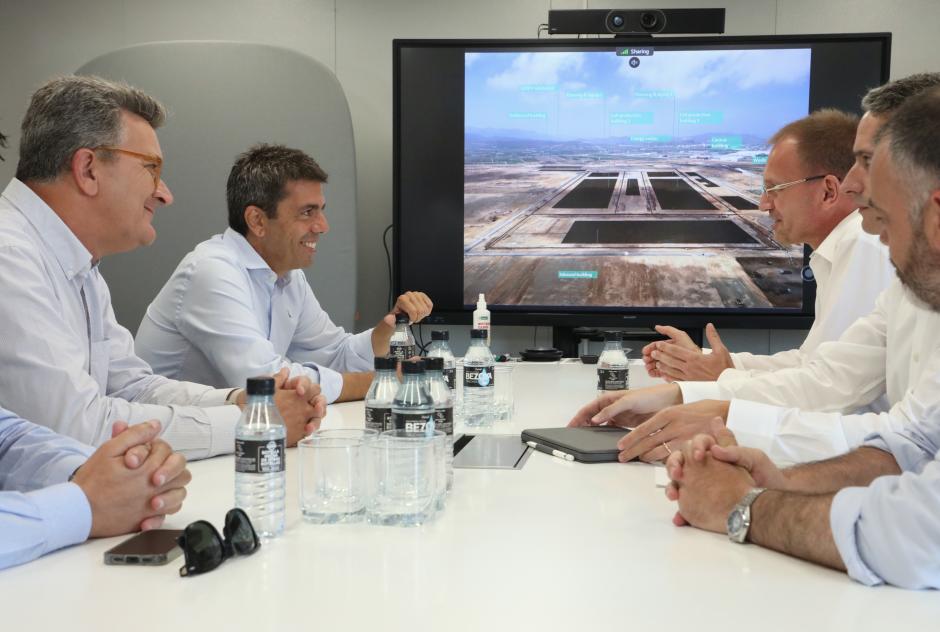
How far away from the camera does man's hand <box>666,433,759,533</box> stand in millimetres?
1389

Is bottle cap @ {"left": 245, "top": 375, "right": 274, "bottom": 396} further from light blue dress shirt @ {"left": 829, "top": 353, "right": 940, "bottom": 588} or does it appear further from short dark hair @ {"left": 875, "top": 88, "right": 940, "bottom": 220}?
short dark hair @ {"left": 875, "top": 88, "right": 940, "bottom": 220}

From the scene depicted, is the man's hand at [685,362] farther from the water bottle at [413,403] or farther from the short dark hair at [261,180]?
the water bottle at [413,403]

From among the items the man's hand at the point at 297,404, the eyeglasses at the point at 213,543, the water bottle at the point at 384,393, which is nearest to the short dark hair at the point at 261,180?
the man's hand at the point at 297,404

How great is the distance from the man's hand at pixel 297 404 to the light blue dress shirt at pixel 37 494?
0.49 m

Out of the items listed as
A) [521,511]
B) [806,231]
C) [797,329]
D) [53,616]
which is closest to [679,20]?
[797,329]

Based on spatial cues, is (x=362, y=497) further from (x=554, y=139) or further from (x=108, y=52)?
(x=108, y=52)

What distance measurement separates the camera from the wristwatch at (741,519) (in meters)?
1.33

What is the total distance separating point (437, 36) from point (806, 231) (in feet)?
9.43

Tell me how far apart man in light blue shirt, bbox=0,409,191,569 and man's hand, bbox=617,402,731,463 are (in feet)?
2.97

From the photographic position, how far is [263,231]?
3086 mm

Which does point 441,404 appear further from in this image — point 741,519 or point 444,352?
point 444,352

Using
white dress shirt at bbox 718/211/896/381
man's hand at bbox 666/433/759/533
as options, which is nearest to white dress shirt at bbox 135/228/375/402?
man's hand at bbox 666/433/759/533

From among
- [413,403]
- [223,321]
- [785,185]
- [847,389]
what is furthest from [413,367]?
[785,185]

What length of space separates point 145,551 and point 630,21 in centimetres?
439
